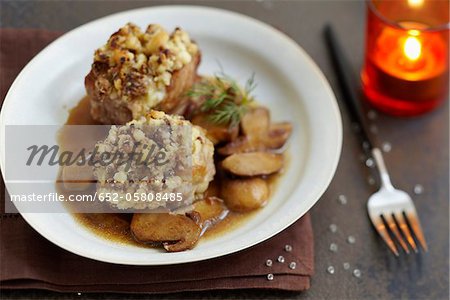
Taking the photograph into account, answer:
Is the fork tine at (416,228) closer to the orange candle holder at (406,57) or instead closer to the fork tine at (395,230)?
the fork tine at (395,230)

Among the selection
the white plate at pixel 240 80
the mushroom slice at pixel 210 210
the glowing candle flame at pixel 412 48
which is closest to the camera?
the white plate at pixel 240 80

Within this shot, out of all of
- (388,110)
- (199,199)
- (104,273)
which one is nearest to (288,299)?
(199,199)

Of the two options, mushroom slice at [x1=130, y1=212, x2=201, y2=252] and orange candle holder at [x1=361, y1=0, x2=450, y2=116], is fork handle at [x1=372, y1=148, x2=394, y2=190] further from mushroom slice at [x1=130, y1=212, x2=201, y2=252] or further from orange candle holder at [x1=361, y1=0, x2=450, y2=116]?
mushroom slice at [x1=130, y1=212, x2=201, y2=252]

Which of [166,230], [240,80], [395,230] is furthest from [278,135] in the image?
[166,230]

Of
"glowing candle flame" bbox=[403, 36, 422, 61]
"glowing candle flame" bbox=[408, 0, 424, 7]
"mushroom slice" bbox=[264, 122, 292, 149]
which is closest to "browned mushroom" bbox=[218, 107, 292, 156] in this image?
"mushroom slice" bbox=[264, 122, 292, 149]

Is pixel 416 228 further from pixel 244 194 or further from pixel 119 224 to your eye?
pixel 119 224

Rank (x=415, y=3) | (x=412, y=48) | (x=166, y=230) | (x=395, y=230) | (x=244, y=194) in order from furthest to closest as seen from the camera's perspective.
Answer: (x=415, y=3)
(x=412, y=48)
(x=395, y=230)
(x=244, y=194)
(x=166, y=230)

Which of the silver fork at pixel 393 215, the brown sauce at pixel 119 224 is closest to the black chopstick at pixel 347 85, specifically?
the silver fork at pixel 393 215
